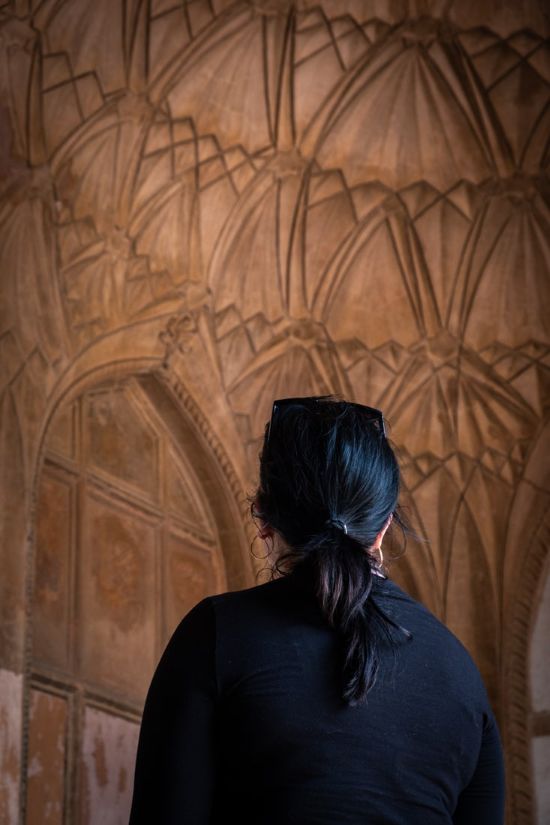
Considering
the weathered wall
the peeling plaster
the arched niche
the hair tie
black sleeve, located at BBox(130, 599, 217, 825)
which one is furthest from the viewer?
the weathered wall

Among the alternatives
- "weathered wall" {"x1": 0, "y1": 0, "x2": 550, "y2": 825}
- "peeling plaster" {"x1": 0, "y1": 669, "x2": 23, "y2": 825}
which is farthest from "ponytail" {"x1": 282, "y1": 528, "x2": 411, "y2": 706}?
"weathered wall" {"x1": 0, "y1": 0, "x2": 550, "y2": 825}

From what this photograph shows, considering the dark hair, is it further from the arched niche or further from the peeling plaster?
the arched niche

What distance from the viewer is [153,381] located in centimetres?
859

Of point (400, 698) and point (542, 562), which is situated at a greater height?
point (542, 562)

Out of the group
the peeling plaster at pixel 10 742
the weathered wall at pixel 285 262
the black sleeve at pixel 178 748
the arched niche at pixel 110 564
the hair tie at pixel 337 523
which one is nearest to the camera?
the black sleeve at pixel 178 748

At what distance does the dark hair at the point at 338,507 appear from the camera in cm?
133

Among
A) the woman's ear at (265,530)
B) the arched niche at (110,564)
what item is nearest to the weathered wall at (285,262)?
the arched niche at (110,564)

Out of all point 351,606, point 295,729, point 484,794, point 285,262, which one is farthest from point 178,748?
point 285,262

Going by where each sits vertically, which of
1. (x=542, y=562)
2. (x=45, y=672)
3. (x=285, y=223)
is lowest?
(x=45, y=672)

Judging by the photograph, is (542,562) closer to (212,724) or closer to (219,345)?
(219,345)

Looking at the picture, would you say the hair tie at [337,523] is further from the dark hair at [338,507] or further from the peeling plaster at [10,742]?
the peeling plaster at [10,742]

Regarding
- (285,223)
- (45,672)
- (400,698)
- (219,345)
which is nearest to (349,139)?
(285,223)

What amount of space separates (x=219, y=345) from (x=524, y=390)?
2334mm

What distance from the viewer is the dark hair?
1329mm
